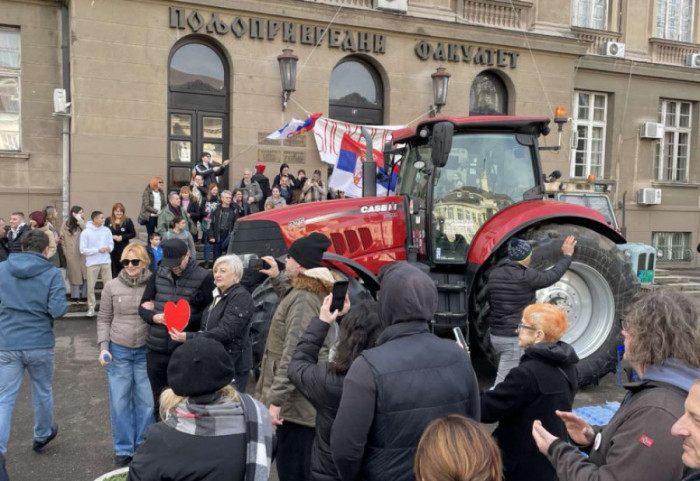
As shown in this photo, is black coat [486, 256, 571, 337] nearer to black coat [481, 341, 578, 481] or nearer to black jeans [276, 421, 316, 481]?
black coat [481, 341, 578, 481]

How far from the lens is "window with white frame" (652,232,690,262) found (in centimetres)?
1792

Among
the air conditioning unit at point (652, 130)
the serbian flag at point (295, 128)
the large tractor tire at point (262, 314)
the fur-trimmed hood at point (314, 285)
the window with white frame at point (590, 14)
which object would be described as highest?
the window with white frame at point (590, 14)

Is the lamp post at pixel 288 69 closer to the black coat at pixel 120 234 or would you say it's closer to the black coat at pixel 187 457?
the black coat at pixel 120 234

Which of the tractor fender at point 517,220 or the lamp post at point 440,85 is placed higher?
the lamp post at point 440,85

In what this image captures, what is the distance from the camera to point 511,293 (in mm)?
4961

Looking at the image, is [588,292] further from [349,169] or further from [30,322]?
[349,169]

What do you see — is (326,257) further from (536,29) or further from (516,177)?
(536,29)

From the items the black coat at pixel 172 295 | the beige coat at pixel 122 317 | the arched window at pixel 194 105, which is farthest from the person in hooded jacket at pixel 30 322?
the arched window at pixel 194 105

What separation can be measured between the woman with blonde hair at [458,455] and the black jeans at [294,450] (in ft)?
5.27

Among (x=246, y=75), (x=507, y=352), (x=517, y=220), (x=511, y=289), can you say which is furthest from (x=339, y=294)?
(x=246, y=75)

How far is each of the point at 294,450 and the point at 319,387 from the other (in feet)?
2.58

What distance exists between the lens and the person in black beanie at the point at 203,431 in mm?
1984

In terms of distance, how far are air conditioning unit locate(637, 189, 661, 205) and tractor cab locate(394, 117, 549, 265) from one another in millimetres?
12676

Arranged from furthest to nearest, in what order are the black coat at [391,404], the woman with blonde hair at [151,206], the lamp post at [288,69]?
the lamp post at [288,69]
the woman with blonde hair at [151,206]
the black coat at [391,404]
